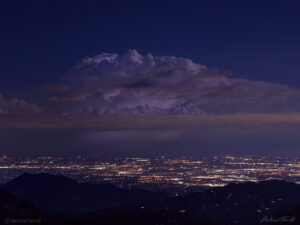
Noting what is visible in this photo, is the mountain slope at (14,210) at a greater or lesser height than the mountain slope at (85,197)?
greater

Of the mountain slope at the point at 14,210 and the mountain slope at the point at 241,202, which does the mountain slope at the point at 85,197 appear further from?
the mountain slope at the point at 14,210

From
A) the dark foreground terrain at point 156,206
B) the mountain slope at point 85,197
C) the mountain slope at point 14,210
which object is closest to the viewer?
the mountain slope at point 14,210

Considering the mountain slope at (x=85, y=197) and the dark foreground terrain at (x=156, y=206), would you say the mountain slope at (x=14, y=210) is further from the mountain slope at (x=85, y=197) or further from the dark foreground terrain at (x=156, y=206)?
the mountain slope at (x=85, y=197)

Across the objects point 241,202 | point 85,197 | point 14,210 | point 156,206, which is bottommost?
point 85,197

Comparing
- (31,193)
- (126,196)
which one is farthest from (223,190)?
(31,193)

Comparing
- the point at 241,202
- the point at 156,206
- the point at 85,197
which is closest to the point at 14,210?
the point at 156,206

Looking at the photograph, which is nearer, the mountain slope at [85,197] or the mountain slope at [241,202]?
the mountain slope at [241,202]

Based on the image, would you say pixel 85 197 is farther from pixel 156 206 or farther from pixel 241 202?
pixel 241 202

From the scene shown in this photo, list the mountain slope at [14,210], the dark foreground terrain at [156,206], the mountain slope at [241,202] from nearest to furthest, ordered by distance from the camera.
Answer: the mountain slope at [14,210] < the dark foreground terrain at [156,206] < the mountain slope at [241,202]

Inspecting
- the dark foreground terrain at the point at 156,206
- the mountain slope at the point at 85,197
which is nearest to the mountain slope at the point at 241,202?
the dark foreground terrain at the point at 156,206

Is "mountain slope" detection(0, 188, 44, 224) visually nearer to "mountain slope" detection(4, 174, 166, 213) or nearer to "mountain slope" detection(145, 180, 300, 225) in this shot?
"mountain slope" detection(145, 180, 300, 225)
